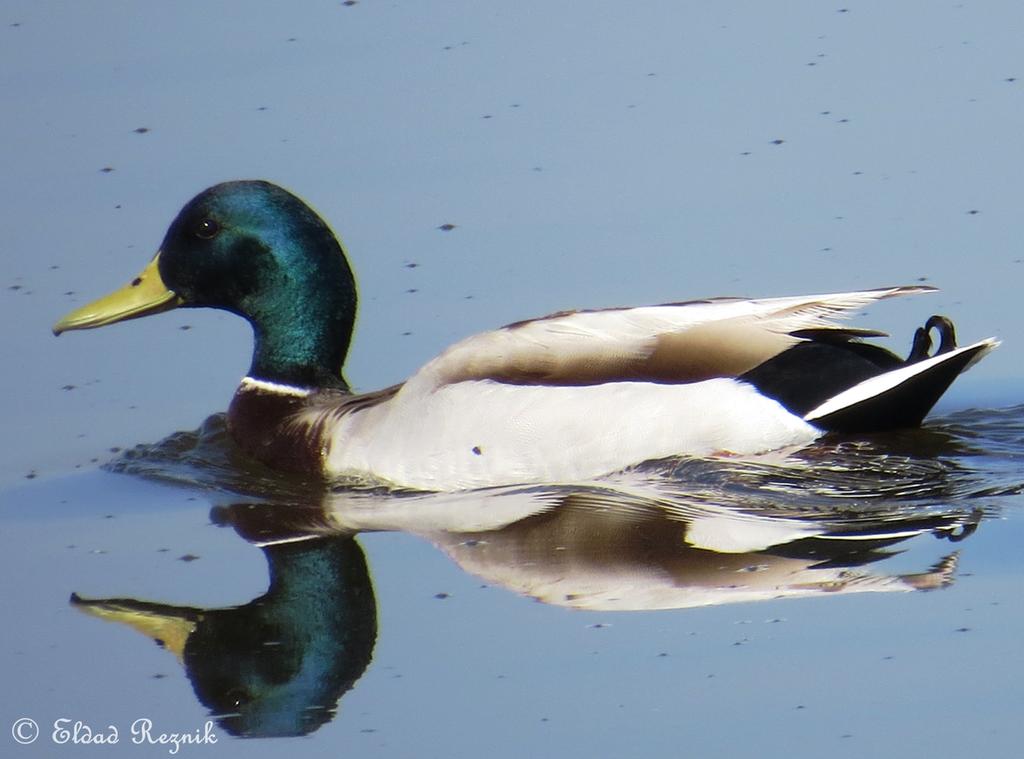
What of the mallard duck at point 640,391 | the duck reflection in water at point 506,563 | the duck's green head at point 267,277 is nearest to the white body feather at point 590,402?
the mallard duck at point 640,391

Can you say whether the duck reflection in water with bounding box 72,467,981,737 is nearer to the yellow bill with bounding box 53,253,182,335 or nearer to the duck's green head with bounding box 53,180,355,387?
the duck's green head with bounding box 53,180,355,387

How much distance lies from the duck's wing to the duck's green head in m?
0.89

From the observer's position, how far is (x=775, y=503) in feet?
25.0

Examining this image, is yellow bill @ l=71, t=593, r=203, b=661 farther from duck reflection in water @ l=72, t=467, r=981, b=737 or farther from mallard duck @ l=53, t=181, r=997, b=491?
mallard duck @ l=53, t=181, r=997, b=491

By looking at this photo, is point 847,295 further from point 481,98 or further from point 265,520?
point 481,98

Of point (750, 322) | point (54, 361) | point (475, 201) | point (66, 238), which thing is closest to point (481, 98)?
point (475, 201)

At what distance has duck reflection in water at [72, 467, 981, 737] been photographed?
6.46 metres

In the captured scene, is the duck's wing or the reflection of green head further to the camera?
the duck's wing

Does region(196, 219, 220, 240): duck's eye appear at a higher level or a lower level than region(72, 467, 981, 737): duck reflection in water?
higher

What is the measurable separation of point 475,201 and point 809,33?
122 inches

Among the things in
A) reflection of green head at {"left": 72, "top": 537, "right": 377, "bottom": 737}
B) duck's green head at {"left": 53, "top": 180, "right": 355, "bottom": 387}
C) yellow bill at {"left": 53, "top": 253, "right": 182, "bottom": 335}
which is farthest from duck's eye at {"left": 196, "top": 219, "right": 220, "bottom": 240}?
reflection of green head at {"left": 72, "top": 537, "right": 377, "bottom": 737}

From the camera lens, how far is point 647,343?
7.95 meters

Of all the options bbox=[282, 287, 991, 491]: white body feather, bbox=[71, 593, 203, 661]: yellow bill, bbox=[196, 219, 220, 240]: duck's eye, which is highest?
bbox=[196, 219, 220, 240]: duck's eye

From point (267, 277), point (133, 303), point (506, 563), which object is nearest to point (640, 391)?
point (506, 563)
